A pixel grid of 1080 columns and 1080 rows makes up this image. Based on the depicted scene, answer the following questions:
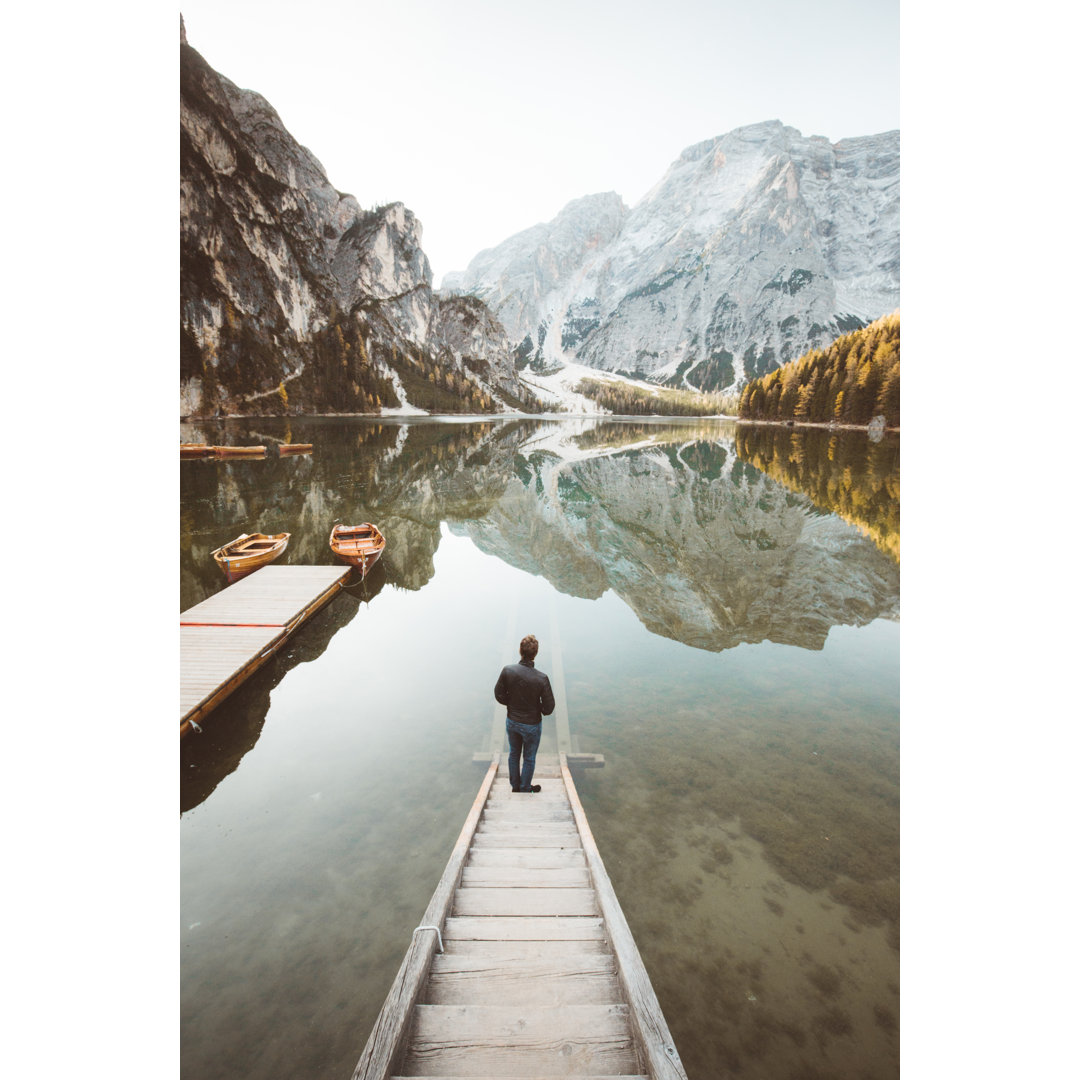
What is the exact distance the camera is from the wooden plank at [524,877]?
17.4ft

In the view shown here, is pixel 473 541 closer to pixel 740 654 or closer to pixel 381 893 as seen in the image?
pixel 740 654

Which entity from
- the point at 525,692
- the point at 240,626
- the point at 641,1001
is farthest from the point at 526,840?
the point at 240,626

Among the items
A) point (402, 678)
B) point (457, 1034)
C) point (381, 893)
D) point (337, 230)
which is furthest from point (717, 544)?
point (337, 230)

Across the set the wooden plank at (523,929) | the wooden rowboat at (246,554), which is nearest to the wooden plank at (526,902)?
the wooden plank at (523,929)

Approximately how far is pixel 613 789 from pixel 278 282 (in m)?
174

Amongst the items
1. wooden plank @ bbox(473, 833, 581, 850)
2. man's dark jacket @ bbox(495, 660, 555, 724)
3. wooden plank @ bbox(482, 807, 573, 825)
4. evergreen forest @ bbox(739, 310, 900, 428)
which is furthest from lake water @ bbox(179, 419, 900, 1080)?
evergreen forest @ bbox(739, 310, 900, 428)

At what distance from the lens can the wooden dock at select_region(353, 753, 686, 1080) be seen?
3312 millimetres

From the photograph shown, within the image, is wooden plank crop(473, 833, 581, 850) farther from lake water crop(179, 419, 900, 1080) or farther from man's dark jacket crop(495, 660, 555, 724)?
man's dark jacket crop(495, 660, 555, 724)

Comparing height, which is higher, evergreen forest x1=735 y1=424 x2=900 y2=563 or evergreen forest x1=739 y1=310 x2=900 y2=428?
evergreen forest x1=739 y1=310 x2=900 y2=428

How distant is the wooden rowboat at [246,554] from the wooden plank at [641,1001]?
16.9 m

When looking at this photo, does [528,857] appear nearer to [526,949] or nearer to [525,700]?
[526,949]

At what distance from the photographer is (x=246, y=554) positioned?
19.2 meters

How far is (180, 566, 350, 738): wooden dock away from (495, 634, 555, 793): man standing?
641 centimetres
